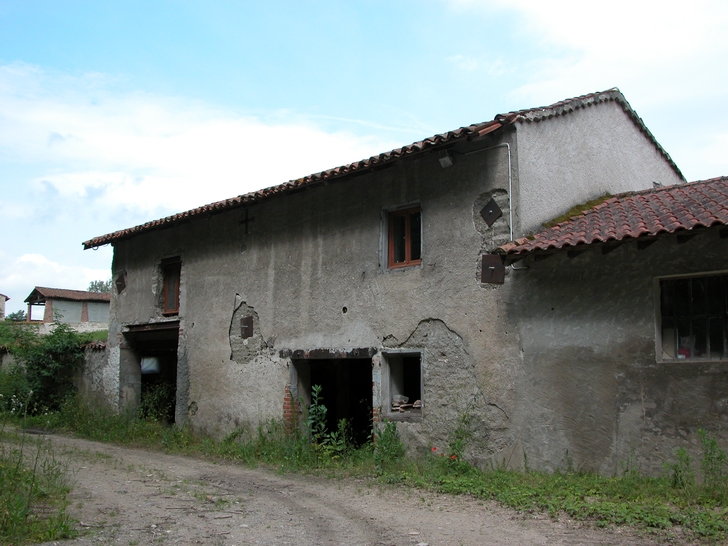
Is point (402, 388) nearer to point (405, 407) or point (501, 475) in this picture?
point (405, 407)

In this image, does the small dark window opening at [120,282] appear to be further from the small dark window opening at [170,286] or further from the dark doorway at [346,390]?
the dark doorway at [346,390]

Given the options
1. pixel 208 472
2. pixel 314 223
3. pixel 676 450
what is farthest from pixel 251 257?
pixel 676 450

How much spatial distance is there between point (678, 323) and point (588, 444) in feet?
5.72

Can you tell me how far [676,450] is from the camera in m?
7.03

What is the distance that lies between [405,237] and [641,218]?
3.41m

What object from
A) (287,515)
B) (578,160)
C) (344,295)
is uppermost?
(578,160)

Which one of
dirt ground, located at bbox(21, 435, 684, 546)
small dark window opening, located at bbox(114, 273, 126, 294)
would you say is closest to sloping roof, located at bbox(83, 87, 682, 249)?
small dark window opening, located at bbox(114, 273, 126, 294)

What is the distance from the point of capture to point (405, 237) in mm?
9906

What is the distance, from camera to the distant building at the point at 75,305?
37.9 metres

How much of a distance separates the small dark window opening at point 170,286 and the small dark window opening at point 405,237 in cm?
588

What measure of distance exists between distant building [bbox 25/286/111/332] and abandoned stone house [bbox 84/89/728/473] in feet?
90.0

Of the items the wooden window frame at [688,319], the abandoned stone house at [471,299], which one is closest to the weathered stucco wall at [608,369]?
the abandoned stone house at [471,299]

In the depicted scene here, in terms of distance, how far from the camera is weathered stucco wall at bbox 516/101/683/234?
8828 millimetres

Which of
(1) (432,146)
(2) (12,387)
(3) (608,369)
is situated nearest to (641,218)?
(3) (608,369)
